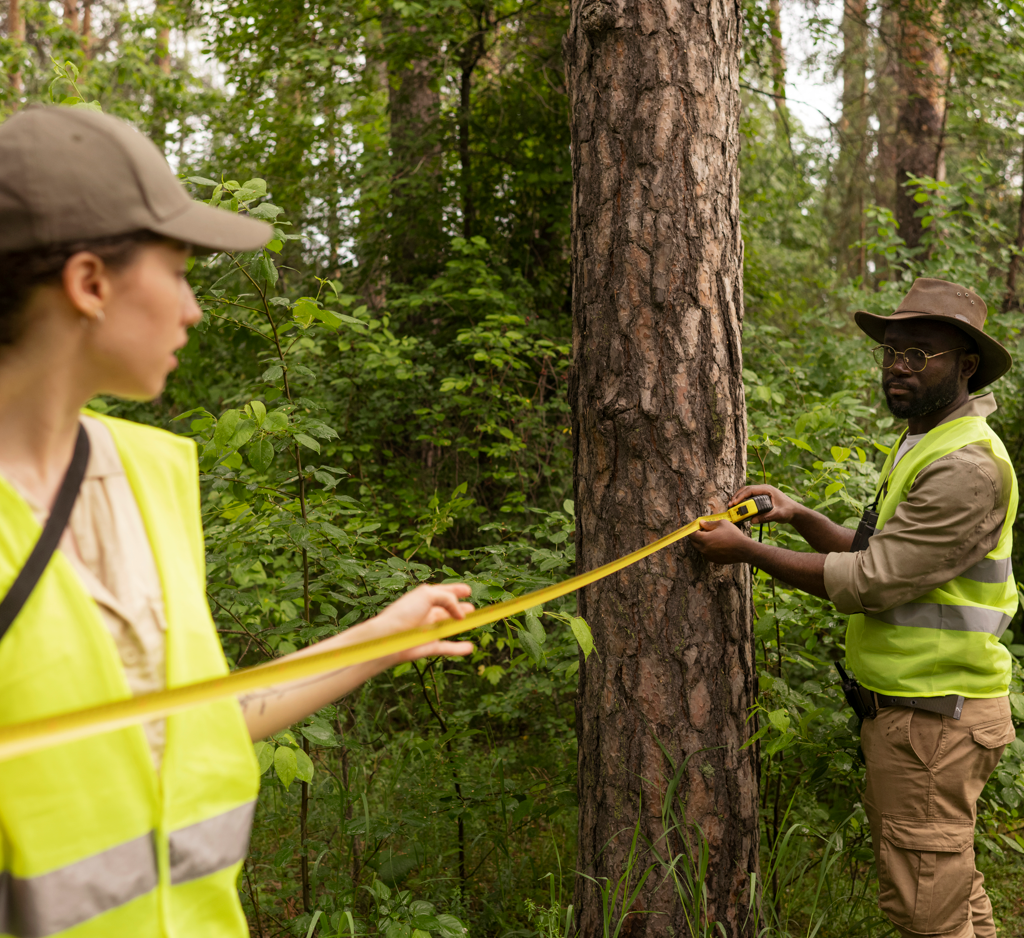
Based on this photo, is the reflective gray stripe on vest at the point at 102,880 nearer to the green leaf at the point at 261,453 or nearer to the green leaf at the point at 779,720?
the green leaf at the point at 261,453

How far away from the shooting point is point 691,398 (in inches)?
105

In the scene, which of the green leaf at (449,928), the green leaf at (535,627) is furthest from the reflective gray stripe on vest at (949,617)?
the green leaf at (449,928)

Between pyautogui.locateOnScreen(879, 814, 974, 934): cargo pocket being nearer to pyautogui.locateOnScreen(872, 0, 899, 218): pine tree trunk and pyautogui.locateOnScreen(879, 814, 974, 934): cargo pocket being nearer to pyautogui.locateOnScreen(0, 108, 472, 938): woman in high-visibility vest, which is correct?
pyautogui.locateOnScreen(0, 108, 472, 938): woman in high-visibility vest

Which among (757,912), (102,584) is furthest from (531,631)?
(102,584)

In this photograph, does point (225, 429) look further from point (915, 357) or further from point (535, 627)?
point (915, 357)

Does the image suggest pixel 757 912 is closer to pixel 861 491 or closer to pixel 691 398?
pixel 691 398

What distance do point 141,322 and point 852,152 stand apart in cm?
942

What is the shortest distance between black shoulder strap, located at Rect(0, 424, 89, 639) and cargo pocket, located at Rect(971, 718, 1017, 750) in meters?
2.66

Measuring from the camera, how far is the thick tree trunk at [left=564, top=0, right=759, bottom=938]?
2.66m

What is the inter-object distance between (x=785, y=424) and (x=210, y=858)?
3.79m

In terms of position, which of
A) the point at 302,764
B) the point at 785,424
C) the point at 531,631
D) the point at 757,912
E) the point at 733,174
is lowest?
the point at 757,912

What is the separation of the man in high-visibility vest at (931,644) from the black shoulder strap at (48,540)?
186 centimetres

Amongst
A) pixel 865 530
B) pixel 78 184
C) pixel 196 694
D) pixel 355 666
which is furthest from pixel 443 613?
pixel 865 530

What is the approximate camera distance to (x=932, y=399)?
2885 mm
